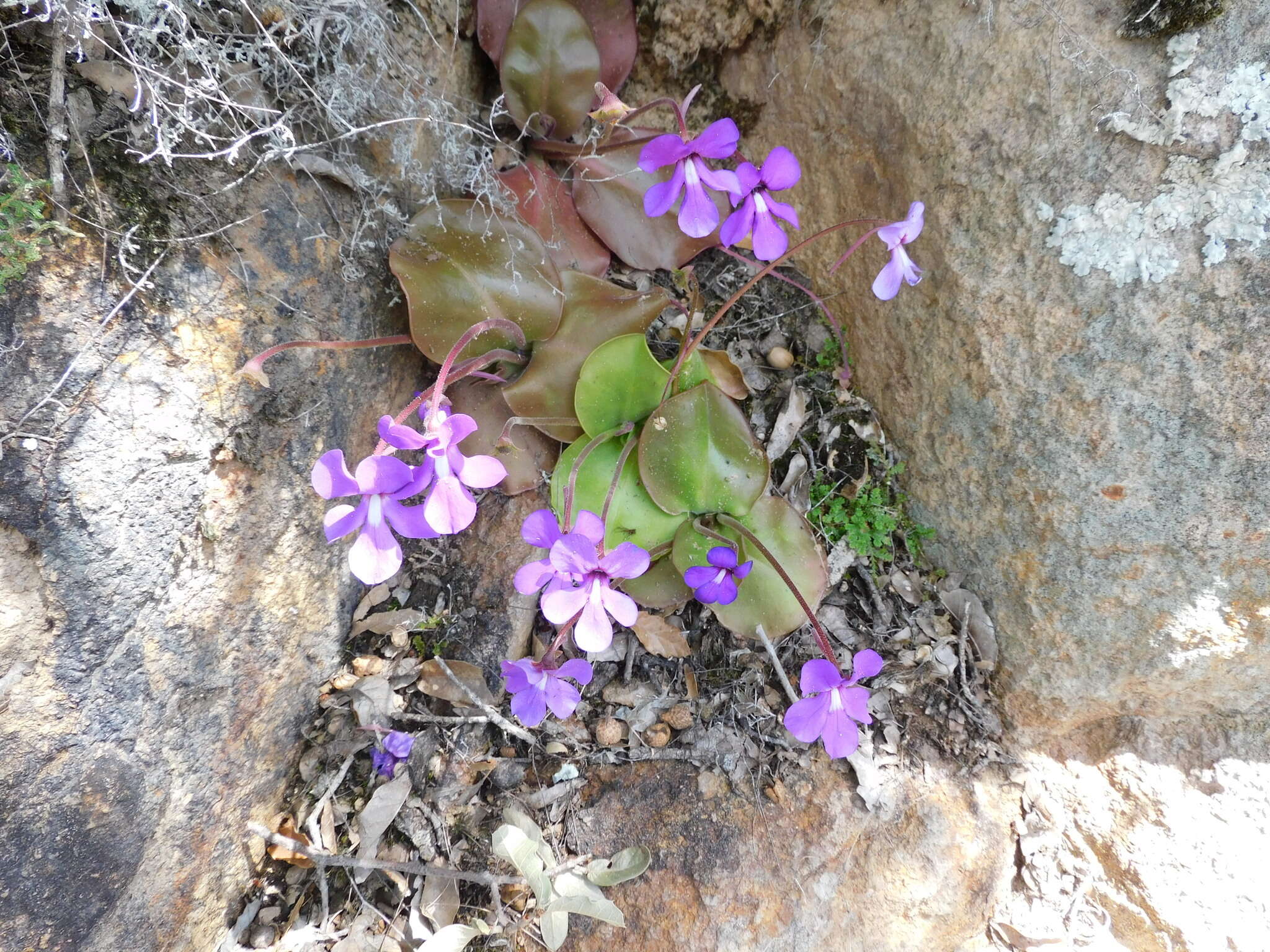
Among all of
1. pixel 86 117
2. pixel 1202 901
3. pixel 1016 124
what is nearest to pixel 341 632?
pixel 86 117

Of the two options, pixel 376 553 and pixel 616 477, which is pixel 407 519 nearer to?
pixel 376 553

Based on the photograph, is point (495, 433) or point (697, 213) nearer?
point (697, 213)

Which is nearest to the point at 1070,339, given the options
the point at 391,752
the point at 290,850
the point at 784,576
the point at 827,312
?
the point at 827,312

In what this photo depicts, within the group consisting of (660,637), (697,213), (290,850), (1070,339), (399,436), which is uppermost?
(1070,339)

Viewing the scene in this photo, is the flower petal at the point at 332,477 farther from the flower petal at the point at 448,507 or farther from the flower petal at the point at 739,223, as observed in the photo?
the flower petal at the point at 739,223

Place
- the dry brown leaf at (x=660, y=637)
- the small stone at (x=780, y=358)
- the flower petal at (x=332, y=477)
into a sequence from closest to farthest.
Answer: the flower petal at (x=332, y=477) < the dry brown leaf at (x=660, y=637) < the small stone at (x=780, y=358)

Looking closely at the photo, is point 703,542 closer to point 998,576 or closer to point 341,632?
point 998,576

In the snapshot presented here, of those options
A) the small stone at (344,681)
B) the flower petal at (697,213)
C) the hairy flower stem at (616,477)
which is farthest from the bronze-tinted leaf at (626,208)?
the small stone at (344,681)
